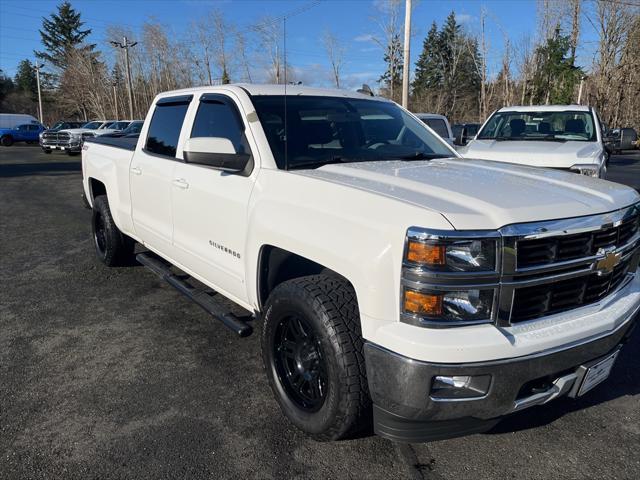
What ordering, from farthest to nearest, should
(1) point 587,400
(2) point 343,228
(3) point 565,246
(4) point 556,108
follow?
(4) point 556,108 < (1) point 587,400 < (2) point 343,228 < (3) point 565,246

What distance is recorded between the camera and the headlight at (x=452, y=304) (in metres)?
2.05

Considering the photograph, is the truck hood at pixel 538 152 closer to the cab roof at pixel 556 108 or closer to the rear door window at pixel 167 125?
the cab roof at pixel 556 108

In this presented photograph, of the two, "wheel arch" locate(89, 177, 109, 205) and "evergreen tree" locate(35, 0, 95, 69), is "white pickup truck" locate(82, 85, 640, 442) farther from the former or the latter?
"evergreen tree" locate(35, 0, 95, 69)

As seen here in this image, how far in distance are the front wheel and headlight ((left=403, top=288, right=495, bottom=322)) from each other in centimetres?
38

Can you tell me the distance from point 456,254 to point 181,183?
8.01 feet

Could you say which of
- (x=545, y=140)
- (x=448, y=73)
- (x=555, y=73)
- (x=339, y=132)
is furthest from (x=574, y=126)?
(x=448, y=73)

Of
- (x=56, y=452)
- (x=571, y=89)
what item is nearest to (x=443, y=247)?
(x=56, y=452)

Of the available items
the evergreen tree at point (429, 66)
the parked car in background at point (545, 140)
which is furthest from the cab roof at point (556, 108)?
the evergreen tree at point (429, 66)

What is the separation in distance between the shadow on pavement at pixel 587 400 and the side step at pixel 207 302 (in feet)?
5.25

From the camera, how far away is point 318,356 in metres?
2.59

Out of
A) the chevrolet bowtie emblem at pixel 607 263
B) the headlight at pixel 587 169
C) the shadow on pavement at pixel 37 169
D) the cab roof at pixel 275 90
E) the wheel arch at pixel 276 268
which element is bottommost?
the shadow on pavement at pixel 37 169

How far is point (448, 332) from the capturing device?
80.5 inches

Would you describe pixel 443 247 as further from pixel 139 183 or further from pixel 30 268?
pixel 30 268

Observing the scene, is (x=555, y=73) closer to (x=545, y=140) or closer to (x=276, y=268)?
(x=545, y=140)
